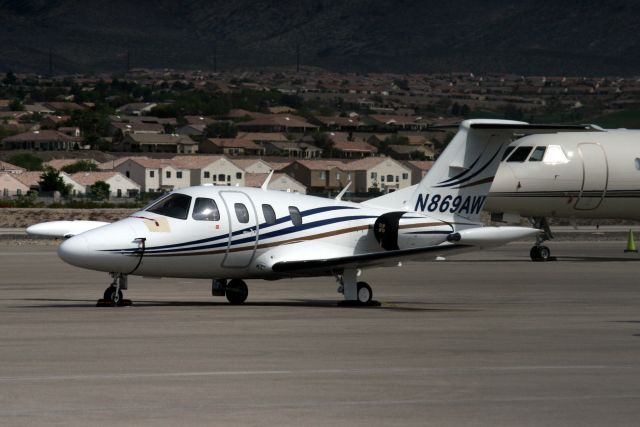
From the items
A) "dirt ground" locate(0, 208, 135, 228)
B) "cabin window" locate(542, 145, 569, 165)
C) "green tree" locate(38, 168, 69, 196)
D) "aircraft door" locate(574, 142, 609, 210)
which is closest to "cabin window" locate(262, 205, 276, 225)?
"cabin window" locate(542, 145, 569, 165)

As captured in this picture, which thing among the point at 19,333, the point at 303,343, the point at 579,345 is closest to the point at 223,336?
the point at 303,343

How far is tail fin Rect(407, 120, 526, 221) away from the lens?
31297 mm

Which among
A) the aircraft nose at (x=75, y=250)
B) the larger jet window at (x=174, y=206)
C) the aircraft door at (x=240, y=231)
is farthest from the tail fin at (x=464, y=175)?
the aircraft nose at (x=75, y=250)

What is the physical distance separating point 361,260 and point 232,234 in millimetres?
2341

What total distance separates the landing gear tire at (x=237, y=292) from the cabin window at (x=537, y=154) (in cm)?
2001

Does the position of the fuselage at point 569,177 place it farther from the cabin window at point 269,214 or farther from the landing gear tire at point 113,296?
the landing gear tire at point 113,296

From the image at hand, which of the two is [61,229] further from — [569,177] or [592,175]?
[592,175]

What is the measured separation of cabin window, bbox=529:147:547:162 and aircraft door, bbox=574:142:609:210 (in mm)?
1167

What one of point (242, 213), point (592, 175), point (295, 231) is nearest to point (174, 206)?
point (242, 213)

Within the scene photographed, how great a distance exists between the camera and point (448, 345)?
22.5m

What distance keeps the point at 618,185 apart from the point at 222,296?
20.8 meters

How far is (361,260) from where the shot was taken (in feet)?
94.7

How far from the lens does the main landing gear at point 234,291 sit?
99.3 feet

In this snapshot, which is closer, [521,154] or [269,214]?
[269,214]
